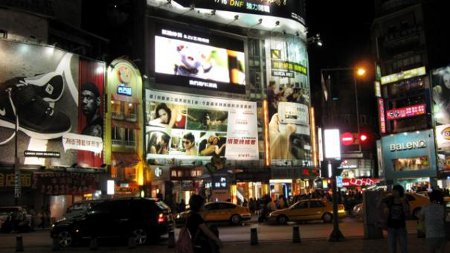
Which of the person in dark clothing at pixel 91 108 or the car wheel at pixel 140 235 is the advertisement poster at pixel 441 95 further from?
the car wheel at pixel 140 235

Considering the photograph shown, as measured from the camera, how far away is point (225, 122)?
5681cm

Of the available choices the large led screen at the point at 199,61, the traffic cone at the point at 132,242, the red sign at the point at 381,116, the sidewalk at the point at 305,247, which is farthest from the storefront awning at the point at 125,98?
the red sign at the point at 381,116

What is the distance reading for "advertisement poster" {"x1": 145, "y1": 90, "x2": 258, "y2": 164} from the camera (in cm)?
5088

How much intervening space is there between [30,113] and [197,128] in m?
18.6

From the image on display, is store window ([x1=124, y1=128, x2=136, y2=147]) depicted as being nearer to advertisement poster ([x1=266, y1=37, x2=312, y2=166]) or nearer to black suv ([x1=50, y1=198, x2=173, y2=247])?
advertisement poster ([x1=266, y1=37, x2=312, y2=166])

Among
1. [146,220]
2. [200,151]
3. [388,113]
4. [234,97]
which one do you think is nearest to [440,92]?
[388,113]

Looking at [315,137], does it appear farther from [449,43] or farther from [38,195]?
[38,195]

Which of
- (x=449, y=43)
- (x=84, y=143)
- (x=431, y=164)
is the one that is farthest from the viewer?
(x=449, y=43)

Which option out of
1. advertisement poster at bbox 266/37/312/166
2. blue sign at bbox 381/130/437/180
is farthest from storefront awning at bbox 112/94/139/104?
blue sign at bbox 381/130/437/180

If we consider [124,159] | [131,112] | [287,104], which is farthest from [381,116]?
[124,159]

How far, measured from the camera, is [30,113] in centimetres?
3994

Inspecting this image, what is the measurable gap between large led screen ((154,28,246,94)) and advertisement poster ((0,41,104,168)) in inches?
327

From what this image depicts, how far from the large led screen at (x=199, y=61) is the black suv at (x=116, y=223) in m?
31.1

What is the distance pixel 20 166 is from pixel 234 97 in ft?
84.3
